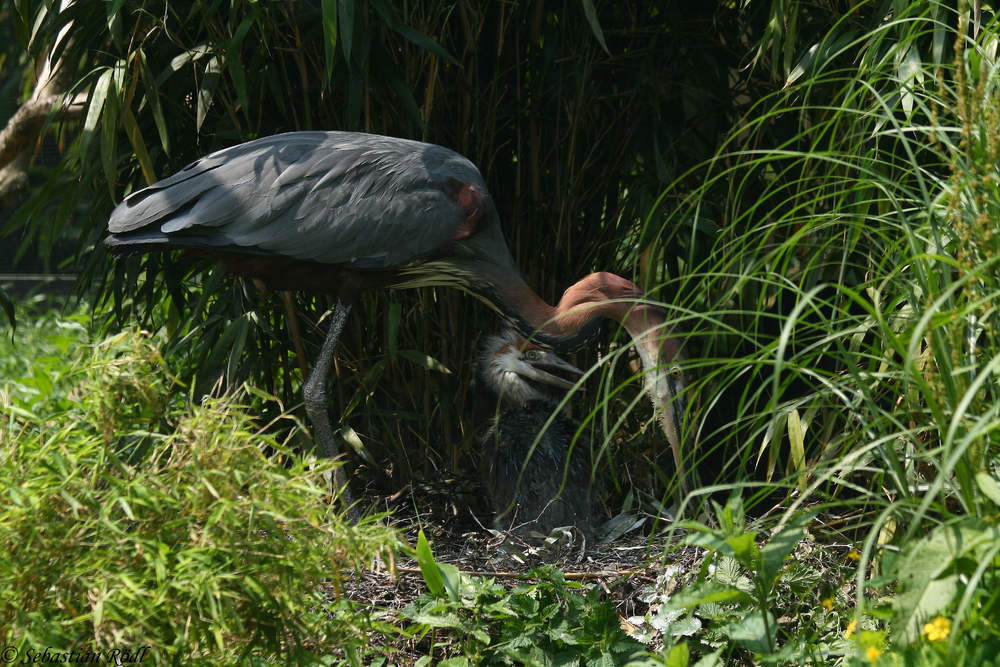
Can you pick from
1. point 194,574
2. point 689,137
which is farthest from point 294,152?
point 194,574

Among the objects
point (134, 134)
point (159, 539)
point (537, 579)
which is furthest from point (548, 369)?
point (159, 539)

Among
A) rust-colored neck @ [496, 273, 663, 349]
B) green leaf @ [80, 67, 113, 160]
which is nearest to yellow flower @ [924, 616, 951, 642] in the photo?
rust-colored neck @ [496, 273, 663, 349]

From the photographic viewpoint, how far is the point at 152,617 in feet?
5.46

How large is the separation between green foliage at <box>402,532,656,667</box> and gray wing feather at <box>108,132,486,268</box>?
3.62 feet

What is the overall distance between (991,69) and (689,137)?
170 centimetres

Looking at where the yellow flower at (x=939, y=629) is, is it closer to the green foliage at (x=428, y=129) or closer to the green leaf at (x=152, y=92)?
the green foliage at (x=428, y=129)

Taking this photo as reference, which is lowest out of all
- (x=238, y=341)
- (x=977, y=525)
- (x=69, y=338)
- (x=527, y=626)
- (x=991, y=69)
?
(x=69, y=338)

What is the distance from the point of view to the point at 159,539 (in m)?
1.70

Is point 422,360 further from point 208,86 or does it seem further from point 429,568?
point 429,568

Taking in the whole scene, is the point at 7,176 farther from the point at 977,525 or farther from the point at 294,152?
the point at 977,525

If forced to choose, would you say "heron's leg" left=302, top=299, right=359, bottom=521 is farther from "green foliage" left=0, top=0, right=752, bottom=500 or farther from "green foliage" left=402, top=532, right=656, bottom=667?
"green foliage" left=402, top=532, right=656, bottom=667

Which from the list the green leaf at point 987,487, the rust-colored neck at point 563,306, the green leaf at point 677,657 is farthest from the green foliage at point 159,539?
the rust-colored neck at point 563,306

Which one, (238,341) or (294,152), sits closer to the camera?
(294,152)

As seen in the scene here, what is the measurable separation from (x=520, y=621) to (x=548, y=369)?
4.36 feet
